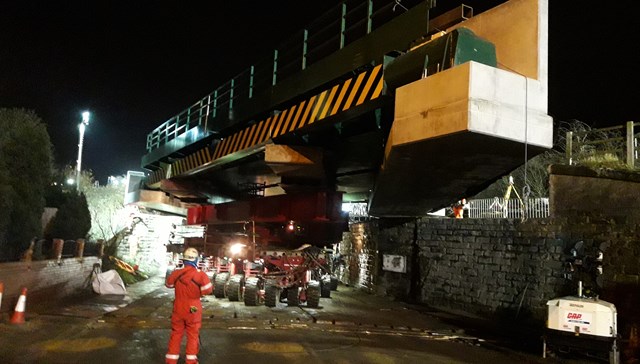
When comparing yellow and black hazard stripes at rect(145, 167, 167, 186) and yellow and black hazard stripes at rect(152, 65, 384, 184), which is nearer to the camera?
yellow and black hazard stripes at rect(152, 65, 384, 184)

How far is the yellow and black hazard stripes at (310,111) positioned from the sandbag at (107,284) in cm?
445

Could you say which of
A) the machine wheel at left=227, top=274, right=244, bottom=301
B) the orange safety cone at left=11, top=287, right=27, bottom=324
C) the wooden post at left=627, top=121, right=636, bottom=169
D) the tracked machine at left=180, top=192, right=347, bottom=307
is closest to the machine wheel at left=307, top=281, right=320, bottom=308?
the tracked machine at left=180, top=192, right=347, bottom=307

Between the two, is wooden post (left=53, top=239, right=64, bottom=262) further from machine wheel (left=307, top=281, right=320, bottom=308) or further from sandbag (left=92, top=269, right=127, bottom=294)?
machine wheel (left=307, top=281, right=320, bottom=308)

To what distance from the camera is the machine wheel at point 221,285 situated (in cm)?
1373

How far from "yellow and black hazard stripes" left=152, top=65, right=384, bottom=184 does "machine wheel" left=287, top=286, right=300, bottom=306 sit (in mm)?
3710

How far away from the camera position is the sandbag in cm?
1359


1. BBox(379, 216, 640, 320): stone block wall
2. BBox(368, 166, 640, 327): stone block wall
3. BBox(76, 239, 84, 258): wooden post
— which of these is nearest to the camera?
BBox(368, 166, 640, 327): stone block wall

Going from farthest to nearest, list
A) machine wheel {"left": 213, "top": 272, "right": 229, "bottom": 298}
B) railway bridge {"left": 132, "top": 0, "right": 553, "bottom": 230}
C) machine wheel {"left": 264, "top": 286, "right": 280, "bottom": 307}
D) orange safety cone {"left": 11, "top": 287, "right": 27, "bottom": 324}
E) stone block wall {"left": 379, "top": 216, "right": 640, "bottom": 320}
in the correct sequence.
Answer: machine wheel {"left": 213, "top": 272, "right": 229, "bottom": 298}, machine wheel {"left": 264, "top": 286, "right": 280, "bottom": 307}, stone block wall {"left": 379, "top": 216, "right": 640, "bottom": 320}, orange safety cone {"left": 11, "top": 287, "right": 27, "bottom": 324}, railway bridge {"left": 132, "top": 0, "right": 553, "bottom": 230}

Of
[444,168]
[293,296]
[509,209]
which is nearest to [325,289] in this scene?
[293,296]

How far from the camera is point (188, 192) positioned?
683 inches

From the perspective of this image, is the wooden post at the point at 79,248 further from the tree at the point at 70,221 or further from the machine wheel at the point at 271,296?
the machine wheel at the point at 271,296

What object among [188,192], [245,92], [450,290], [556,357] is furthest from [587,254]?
[188,192]

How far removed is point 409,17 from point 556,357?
5934 mm

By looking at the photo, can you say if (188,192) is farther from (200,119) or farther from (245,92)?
(245,92)
